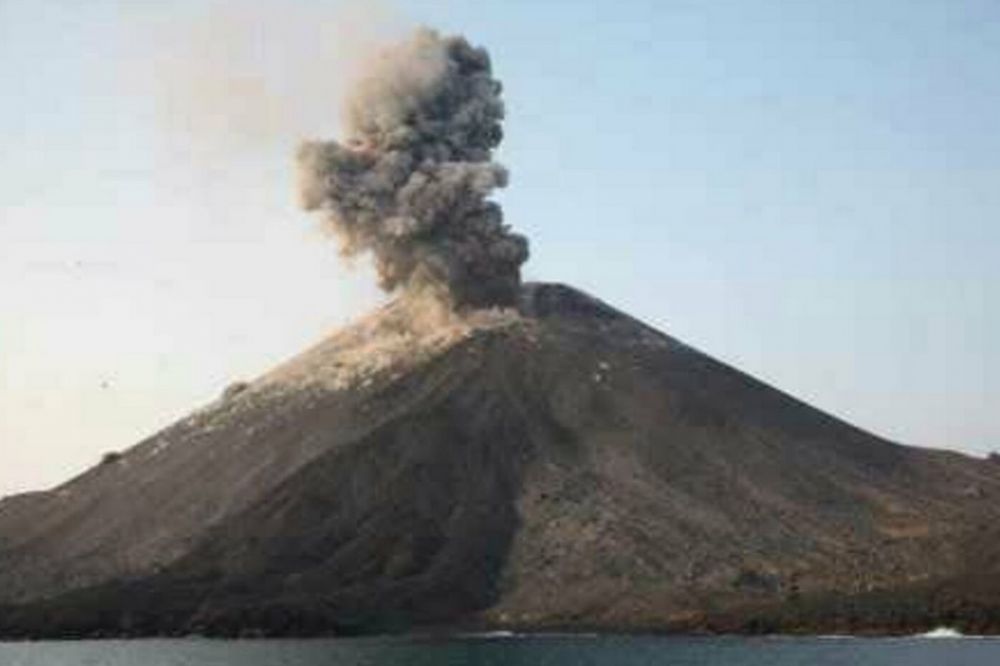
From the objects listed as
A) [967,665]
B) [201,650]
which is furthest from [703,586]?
[967,665]

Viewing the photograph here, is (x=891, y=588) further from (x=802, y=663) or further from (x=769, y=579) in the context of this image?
(x=802, y=663)

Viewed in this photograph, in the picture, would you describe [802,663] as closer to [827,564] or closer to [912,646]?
[912,646]

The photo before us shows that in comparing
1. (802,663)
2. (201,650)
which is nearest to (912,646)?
(802,663)

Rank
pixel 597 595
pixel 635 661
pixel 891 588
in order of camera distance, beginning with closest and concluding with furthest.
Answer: pixel 635 661 → pixel 891 588 → pixel 597 595

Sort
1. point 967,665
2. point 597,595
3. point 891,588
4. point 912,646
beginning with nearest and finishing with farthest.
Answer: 1. point 967,665
2. point 912,646
3. point 891,588
4. point 597,595

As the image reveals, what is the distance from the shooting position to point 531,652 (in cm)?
15088

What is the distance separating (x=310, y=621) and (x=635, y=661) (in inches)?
2563

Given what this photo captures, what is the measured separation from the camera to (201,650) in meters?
169

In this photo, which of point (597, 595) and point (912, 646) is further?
point (597, 595)

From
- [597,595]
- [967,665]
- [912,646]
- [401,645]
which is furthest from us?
[597,595]

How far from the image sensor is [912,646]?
149 m

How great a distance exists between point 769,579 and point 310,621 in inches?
1990

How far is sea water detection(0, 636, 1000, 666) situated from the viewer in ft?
438

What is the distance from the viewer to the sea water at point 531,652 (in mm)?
133625
